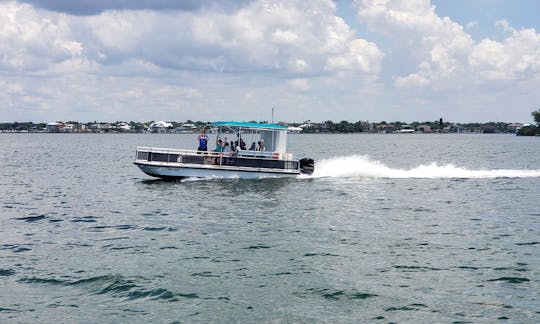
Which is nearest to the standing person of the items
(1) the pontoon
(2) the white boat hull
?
(1) the pontoon

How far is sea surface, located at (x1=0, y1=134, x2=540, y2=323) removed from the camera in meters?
14.3

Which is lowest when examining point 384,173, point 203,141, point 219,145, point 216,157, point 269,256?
point 269,256

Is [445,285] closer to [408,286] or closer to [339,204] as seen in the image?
[408,286]

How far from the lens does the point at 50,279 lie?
16750 millimetres

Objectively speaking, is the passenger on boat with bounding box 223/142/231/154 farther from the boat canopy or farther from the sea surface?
the sea surface

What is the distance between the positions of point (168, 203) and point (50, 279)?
1468 cm

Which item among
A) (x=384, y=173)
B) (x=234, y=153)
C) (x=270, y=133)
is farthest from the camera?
(x=384, y=173)

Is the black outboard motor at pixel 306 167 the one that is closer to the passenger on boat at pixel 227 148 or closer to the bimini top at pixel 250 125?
the bimini top at pixel 250 125

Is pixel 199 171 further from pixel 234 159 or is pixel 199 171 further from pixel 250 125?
pixel 250 125

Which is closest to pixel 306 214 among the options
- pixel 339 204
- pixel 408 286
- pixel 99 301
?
pixel 339 204

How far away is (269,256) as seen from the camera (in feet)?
63.7

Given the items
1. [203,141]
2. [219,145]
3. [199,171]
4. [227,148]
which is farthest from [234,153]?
[199,171]

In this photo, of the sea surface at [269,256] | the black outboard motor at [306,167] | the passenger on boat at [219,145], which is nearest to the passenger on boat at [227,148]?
the passenger on boat at [219,145]

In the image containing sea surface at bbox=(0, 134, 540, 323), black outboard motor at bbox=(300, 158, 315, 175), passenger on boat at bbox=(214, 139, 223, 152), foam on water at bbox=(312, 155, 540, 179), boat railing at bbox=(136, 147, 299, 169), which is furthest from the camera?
foam on water at bbox=(312, 155, 540, 179)
